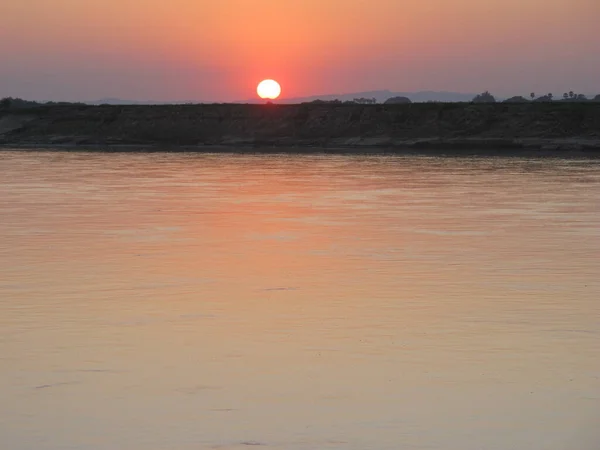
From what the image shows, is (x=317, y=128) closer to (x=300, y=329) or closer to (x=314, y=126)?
(x=314, y=126)

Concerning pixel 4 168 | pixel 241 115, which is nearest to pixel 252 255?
pixel 4 168

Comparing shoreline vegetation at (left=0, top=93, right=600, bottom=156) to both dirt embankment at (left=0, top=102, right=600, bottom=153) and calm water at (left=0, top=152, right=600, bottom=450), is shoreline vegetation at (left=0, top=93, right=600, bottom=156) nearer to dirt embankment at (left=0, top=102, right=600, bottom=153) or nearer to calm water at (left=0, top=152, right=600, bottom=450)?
dirt embankment at (left=0, top=102, right=600, bottom=153)

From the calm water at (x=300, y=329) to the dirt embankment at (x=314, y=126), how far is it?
170 ft

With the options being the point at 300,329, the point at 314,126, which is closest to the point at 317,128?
the point at 314,126

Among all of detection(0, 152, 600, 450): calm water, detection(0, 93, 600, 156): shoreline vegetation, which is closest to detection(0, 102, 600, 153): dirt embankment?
detection(0, 93, 600, 156): shoreline vegetation

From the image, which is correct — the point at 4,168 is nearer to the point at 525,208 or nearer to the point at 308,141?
the point at 525,208

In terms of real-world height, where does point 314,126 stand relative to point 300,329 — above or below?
below

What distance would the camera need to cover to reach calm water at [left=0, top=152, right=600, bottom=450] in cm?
897

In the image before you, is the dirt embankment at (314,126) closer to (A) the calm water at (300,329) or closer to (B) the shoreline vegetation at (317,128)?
(B) the shoreline vegetation at (317,128)

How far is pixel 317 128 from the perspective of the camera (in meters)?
97.1

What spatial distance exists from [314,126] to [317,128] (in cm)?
70

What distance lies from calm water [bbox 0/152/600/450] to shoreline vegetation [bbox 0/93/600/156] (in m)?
49.7

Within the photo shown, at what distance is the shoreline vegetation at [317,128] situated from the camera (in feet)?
266

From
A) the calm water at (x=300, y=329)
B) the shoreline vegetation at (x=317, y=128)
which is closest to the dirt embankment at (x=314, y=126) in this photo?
the shoreline vegetation at (x=317, y=128)
